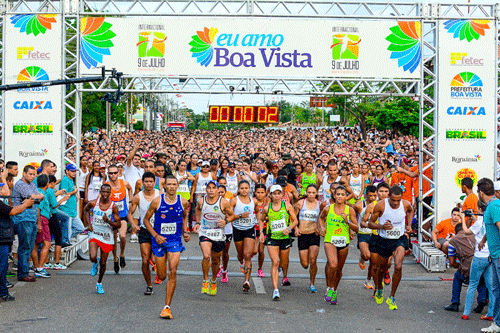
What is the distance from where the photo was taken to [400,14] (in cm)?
1395

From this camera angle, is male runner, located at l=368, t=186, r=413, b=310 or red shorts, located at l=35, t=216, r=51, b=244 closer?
male runner, located at l=368, t=186, r=413, b=310

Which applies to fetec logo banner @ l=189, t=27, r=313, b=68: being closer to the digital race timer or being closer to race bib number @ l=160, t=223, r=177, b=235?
the digital race timer

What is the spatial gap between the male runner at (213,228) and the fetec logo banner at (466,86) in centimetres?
605

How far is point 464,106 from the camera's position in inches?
532

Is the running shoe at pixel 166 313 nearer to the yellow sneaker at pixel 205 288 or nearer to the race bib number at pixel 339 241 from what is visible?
the yellow sneaker at pixel 205 288

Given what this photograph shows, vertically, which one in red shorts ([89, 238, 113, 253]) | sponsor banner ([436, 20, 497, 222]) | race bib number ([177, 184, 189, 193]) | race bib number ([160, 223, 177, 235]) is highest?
sponsor banner ([436, 20, 497, 222])

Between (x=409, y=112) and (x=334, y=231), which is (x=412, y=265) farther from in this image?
(x=409, y=112)

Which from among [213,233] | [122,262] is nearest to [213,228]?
[213,233]

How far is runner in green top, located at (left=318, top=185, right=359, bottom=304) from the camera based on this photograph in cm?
965

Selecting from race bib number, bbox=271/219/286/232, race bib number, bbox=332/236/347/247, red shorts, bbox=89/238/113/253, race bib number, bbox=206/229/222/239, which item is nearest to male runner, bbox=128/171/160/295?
red shorts, bbox=89/238/113/253

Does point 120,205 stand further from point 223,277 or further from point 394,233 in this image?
point 394,233

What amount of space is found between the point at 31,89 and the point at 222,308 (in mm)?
7189

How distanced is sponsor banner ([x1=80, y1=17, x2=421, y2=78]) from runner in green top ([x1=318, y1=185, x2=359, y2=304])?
500cm

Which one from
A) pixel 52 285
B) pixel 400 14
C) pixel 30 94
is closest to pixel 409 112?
pixel 400 14
